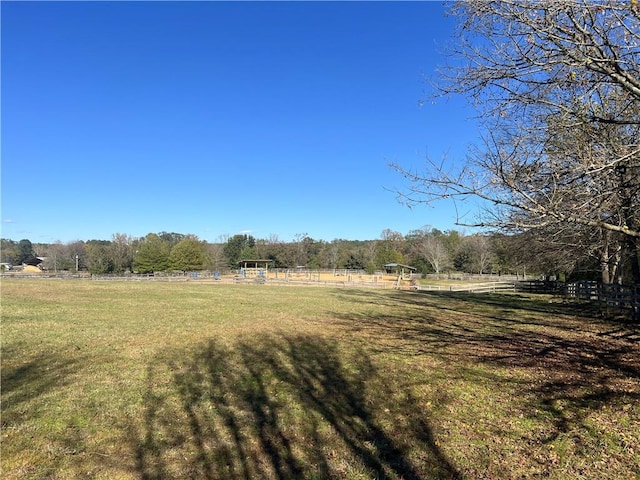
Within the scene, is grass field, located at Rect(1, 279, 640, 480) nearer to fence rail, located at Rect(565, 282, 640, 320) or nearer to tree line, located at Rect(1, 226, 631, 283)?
fence rail, located at Rect(565, 282, 640, 320)

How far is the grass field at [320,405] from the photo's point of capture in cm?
410

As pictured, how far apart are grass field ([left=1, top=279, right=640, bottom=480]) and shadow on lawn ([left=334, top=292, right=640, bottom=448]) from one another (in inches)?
2.0

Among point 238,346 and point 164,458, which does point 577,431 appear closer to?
point 164,458

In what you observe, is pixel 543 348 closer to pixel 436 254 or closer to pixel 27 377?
pixel 27 377

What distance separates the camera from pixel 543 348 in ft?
31.1

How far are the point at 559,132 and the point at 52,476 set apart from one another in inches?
312

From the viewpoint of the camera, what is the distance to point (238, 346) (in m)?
10.2

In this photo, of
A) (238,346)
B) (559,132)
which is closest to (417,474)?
(559,132)

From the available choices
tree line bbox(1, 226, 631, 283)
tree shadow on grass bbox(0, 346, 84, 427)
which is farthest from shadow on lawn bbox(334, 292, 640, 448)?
tree line bbox(1, 226, 631, 283)

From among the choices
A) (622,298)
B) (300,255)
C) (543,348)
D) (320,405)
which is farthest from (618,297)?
(300,255)

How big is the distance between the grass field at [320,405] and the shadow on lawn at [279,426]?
23mm

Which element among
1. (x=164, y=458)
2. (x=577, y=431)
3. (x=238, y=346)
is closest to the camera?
(x=164, y=458)

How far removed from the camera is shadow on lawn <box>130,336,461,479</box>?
4.04 metres

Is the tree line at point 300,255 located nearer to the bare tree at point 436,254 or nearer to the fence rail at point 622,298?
the bare tree at point 436,254
